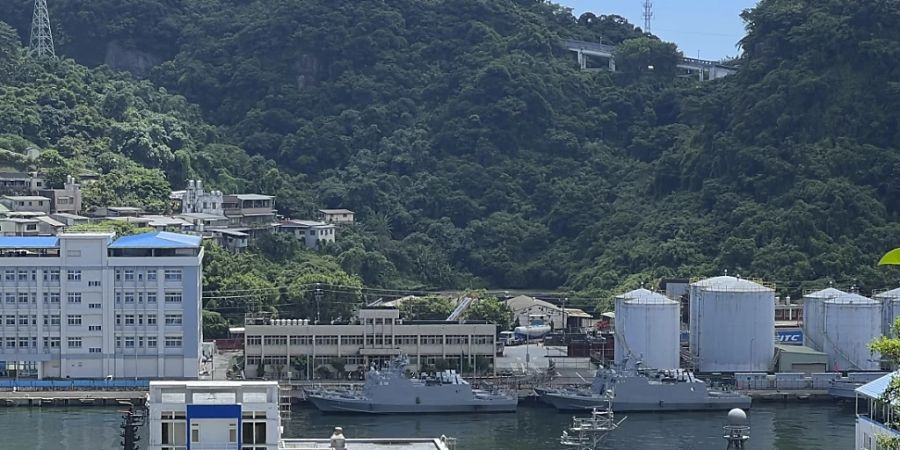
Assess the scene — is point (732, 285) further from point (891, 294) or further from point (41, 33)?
point (41, 33)

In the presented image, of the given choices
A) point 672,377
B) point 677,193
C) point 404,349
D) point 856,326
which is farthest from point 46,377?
point 677,193

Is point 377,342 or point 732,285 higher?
point 732,285

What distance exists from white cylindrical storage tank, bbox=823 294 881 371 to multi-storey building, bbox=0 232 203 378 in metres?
20.0

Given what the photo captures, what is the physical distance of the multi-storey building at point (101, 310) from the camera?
55625 mm

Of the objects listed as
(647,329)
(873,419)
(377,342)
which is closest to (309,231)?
(377,342)

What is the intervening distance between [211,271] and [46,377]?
9651 millimetres

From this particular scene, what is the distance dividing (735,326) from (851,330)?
3725 mm

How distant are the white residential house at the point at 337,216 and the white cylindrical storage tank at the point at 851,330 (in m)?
23.6

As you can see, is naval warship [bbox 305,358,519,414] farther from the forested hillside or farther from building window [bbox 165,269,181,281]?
the forested hillside

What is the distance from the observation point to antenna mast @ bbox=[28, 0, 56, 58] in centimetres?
8744

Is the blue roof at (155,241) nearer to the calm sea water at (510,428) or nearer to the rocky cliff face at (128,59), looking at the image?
the calm sea water at (510,428)

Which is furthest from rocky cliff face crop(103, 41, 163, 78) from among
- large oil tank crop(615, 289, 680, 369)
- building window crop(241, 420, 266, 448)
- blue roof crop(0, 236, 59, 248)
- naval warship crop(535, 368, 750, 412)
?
building window crop(241, 420, 266, 448)

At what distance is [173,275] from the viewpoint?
183ft

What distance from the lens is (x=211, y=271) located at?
64.0 m
